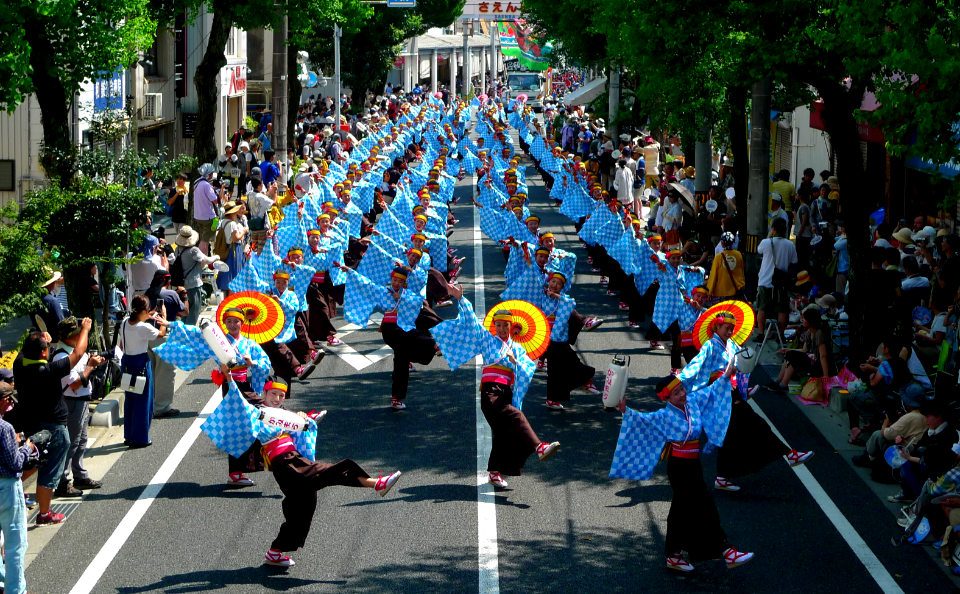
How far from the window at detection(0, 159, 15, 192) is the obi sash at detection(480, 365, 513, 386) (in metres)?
13.6

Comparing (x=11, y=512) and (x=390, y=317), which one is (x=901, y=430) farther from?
(x=11, y=512)

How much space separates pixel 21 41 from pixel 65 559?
5.99m

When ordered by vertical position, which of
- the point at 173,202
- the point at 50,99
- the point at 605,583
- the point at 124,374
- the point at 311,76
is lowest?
the point at 605,583

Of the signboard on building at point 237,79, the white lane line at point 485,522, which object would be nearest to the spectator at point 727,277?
the white lane line at point 485,522

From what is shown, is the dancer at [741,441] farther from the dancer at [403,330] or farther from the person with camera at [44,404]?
the person with camera at [44,404]

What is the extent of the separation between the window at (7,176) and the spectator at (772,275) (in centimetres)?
1310

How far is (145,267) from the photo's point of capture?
1399 centimetres

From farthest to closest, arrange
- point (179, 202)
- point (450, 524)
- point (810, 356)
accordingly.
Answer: point (179, 202) → point (810, 356) → point (450, 524)

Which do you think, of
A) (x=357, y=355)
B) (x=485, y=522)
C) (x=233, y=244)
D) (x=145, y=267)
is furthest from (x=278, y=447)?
(x=233, y=244)

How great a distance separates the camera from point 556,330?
12.5 meters

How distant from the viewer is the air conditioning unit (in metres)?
27.7

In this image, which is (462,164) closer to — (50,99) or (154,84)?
(154,84)

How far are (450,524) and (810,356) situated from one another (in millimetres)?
5830

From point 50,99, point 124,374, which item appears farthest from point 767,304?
point 50,99
